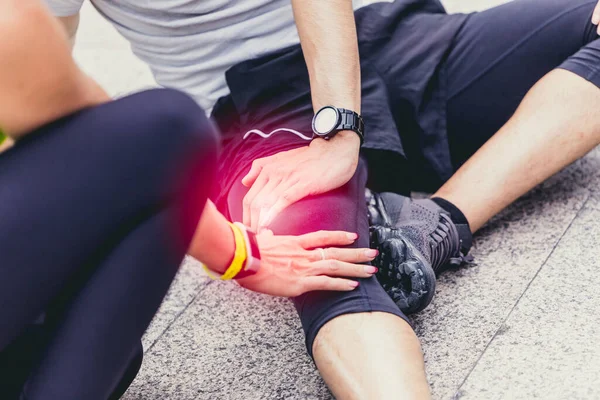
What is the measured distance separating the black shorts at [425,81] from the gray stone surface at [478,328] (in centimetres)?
21

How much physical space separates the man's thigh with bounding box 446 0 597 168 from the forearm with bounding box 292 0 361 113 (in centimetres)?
29

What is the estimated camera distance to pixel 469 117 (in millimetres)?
1693

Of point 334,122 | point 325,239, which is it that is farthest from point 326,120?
point 325,239

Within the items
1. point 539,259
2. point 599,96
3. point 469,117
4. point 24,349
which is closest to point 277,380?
point 24,349

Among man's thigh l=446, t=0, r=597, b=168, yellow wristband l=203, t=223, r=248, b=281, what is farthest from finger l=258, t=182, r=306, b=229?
man's thigh l=446, t=0, r=597, b=168

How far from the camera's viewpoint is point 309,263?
4.15 ft

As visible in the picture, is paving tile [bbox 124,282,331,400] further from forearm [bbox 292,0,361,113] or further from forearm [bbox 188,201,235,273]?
forearm [bbox 292,0,361,113]

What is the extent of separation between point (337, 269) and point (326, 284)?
0.12 feet

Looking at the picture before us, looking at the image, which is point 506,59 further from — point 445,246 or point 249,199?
point 249,199

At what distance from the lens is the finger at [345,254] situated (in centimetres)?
127

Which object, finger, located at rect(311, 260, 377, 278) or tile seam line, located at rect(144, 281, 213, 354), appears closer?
finger, located at rect(311, 260, 377, 278)

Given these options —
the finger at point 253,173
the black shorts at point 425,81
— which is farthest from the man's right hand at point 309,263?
the black shorts at point 425,81

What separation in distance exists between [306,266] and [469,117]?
24.8 inches

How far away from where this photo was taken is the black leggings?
0.85 meters
